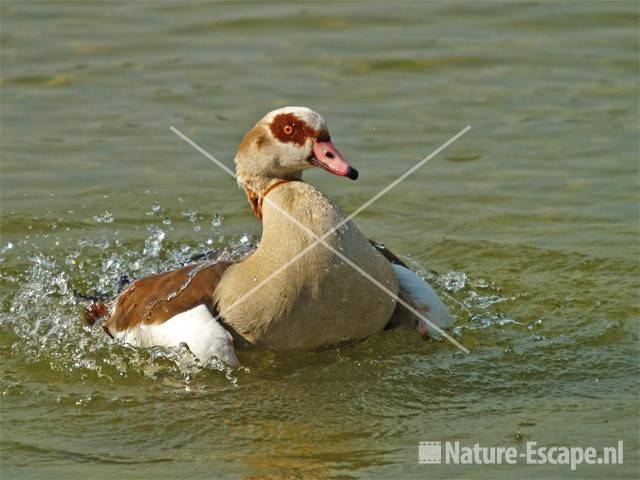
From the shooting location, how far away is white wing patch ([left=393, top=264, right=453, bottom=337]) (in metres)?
6.85

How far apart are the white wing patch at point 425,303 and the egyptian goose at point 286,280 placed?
0.22 metres

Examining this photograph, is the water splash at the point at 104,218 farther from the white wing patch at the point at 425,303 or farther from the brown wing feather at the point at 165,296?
the white wing patch at the point at 425,303

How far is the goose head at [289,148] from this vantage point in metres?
6.45

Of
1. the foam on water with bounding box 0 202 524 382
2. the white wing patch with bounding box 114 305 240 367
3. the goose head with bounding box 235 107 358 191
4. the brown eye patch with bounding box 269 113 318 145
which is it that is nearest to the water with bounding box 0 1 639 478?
the foam on water with bounding box 0 202 524 382

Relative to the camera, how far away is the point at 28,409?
20.7 feet

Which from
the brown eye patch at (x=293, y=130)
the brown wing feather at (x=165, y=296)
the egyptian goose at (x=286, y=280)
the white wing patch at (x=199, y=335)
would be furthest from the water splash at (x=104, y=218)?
the brown eye patch at (x=293, y=130)

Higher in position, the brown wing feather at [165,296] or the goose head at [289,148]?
the goose head at [289,148]

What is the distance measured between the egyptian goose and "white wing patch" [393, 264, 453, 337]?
0.22 meters

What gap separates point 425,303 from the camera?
270 inches

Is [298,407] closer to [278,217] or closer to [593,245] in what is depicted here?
[278,217]

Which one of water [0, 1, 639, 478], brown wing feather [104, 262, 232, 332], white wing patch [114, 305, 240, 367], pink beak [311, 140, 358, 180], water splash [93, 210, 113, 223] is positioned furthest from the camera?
water splash [93, 210, 113, 223]

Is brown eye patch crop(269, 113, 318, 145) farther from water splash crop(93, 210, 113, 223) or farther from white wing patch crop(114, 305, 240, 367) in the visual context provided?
water splash crop(93, 210, 113, 223)

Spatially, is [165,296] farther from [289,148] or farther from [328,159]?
[328,159]

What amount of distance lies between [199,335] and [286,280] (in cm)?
52
